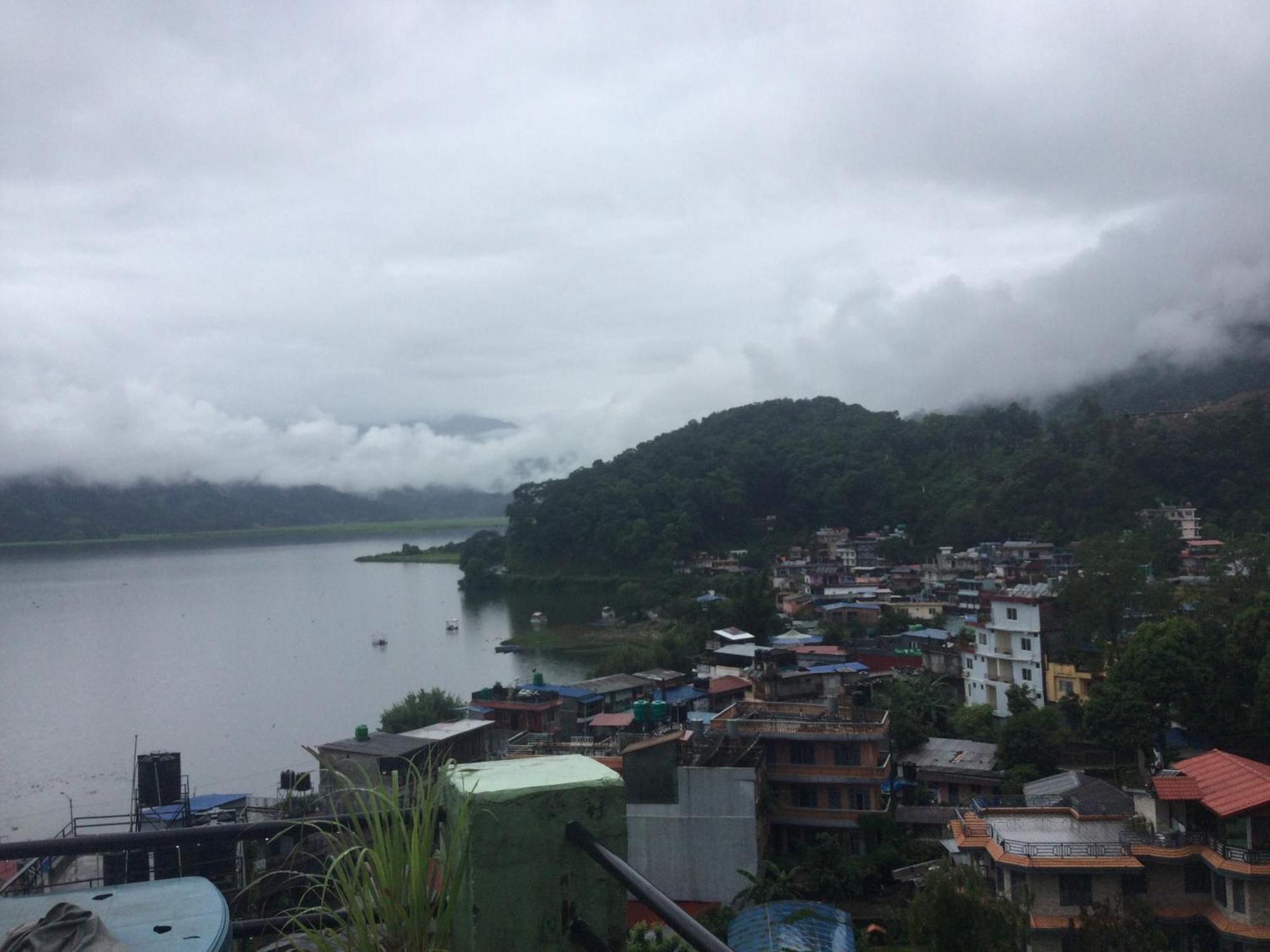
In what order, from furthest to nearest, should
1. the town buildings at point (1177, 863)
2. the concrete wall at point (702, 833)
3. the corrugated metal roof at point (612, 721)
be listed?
the corrugated metal roof at point (612, 721), the concrete wall at point (702, 833), the town buildings at point (1177, 863)

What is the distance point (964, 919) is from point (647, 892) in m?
6.32

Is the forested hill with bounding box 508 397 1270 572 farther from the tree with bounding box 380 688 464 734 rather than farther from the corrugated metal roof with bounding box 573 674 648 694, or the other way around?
the tree with bounding box 380 688 464 734

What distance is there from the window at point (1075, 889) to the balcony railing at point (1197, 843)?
426 mm

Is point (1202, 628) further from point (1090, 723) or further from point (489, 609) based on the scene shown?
point (489, 609)

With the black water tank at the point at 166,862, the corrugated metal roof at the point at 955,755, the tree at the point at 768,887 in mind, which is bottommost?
the corrugated metal roof at the point at 955,755

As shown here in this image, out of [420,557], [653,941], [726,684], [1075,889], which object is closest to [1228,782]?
[1075,889]

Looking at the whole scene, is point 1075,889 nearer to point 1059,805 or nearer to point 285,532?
point 1059,805

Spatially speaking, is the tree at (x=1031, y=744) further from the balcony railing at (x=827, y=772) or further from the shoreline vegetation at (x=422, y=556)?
the shoreline vegetation at (x=422, y=556)

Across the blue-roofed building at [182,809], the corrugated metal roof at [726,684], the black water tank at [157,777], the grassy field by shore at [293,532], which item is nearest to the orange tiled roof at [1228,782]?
the blue-roofed building at [182,809]

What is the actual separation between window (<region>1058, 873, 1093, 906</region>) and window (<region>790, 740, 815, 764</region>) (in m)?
3.09

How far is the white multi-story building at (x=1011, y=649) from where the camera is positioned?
47.6ft

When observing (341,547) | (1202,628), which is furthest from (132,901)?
(341,547)

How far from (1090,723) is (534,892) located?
1147 centimetres

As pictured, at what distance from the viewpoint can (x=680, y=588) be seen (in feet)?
110
